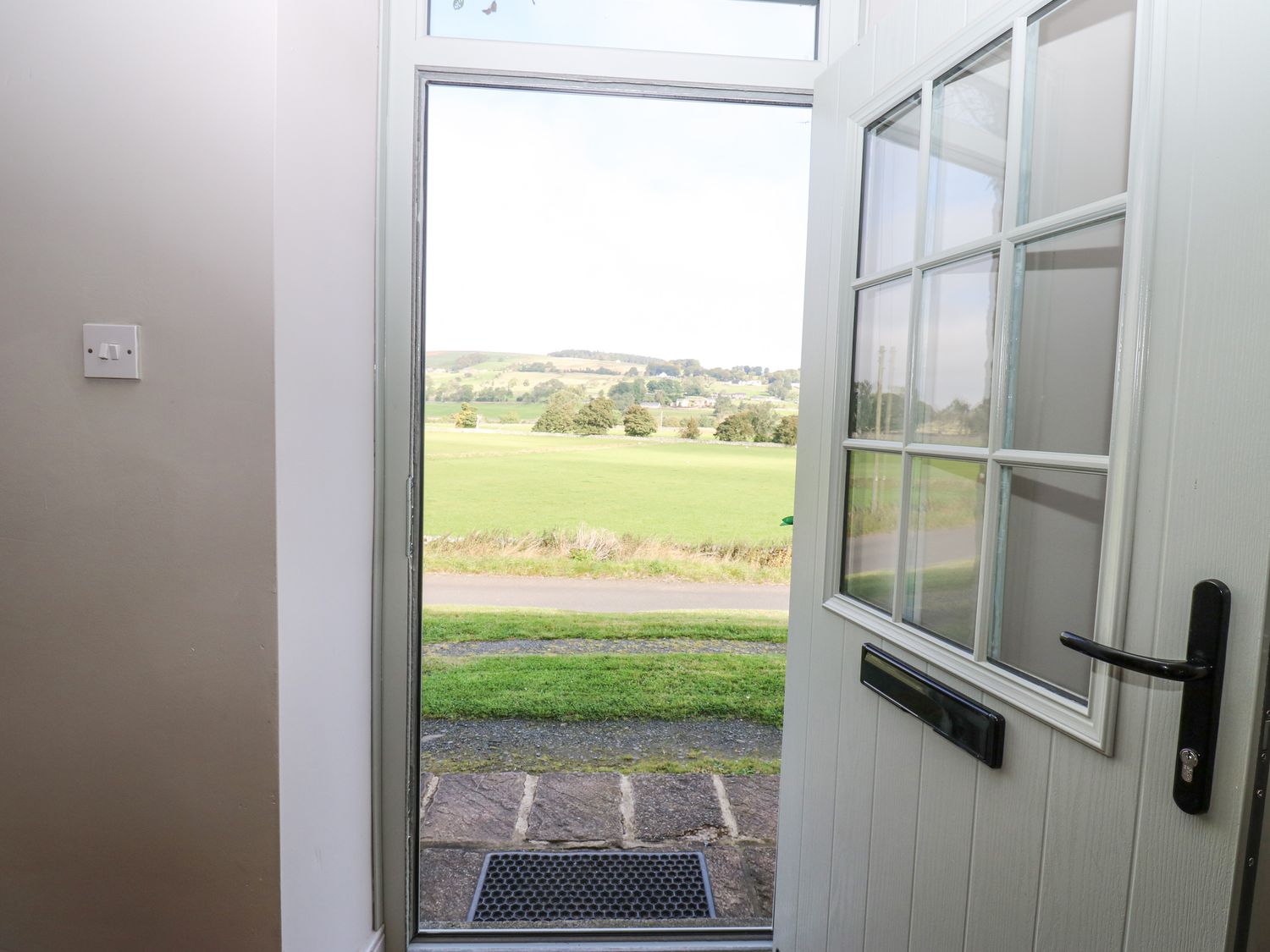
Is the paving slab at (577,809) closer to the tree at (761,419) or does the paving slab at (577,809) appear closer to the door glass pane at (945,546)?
the door glass pane at (945,546)

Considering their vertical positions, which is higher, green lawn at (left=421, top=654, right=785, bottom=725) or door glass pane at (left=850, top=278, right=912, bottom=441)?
door glass pane at (left=850, top=278, right=912, bottom=441)

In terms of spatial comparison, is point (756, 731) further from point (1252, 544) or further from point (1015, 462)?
point (1252, 544)

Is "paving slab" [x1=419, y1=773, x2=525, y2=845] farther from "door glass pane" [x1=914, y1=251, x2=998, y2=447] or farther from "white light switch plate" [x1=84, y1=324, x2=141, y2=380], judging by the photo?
"door glass pane" [x1=914, y1=251, x2=998, y2=447]

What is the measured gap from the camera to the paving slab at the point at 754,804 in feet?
7.82

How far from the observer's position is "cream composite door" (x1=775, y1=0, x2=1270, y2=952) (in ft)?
2.24

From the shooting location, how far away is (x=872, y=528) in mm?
1263

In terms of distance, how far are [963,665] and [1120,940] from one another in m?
0.34

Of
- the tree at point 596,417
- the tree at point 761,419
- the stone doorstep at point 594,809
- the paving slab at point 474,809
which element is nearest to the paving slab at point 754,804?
the stone doorstep at point 594,809

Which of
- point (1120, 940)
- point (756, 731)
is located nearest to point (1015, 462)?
point (1120, 940)

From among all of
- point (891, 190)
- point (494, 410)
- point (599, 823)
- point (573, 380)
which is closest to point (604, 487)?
point (573, 380)

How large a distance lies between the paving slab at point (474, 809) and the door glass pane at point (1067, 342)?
2042mm

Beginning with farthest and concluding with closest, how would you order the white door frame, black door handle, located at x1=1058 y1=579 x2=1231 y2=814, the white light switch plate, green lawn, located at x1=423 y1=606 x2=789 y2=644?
green lawn, located at x1=423 y1=606 x2=789 y2=644 < the white door frame < the white light switch plate < black door handle, located at x1=1058 y1=579 x2=1231 y2=814

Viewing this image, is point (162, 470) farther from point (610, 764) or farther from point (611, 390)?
point (611, 390)

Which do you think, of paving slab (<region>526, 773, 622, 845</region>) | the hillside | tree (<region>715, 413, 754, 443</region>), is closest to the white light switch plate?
paving slab (<region>526, 773, 622, 845</region>)
